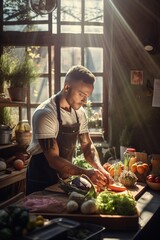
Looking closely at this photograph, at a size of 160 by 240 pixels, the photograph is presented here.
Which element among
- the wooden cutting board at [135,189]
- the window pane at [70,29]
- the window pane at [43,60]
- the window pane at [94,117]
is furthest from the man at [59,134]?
the window pane at [70,29]

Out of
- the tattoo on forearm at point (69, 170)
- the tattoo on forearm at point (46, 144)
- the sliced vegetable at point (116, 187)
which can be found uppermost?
the tattoo on forearm at point (46, 144)

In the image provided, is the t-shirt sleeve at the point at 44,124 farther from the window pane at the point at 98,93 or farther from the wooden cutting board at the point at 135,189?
the window pane at the point at 98,93

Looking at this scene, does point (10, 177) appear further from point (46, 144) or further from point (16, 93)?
point (46, 144)

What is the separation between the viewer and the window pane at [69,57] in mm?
5336

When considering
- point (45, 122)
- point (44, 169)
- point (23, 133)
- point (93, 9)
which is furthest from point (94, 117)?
point (45, 122)

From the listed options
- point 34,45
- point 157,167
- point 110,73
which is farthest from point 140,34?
point 157,167

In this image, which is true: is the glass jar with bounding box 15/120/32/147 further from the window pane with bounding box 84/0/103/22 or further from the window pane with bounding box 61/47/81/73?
the window pane with bounding box 84/0/103/22

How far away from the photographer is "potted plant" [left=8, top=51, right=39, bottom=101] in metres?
4.92

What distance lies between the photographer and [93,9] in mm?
5312

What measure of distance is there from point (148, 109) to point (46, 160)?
228 centimetres

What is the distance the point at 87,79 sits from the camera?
300 centimetres

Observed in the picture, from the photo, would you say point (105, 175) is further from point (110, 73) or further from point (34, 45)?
point (34, 45)

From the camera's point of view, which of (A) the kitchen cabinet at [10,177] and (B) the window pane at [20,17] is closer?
(A) the kitchen cabinet at [10,177]

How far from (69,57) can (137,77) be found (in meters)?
1.11
